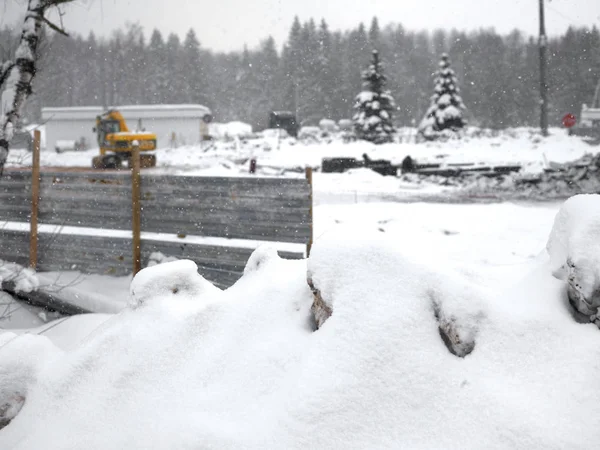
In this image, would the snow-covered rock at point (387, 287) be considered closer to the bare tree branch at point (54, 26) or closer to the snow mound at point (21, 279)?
the bare tree branch at point (54, 26)

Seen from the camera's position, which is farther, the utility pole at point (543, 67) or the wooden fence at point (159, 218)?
the utility pole at point (543, 67)

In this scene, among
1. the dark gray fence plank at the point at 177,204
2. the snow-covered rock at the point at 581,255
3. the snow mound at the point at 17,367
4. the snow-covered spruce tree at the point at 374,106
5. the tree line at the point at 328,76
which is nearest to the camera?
the snow-covered rock at the point at 581,255

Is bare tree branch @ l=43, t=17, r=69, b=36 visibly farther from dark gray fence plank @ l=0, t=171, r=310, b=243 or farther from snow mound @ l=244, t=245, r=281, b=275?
snow mound @ l=244, t=245, r=281, b=275

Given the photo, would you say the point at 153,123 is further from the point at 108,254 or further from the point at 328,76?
the point at 108,254

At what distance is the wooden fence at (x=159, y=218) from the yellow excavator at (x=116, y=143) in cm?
1720

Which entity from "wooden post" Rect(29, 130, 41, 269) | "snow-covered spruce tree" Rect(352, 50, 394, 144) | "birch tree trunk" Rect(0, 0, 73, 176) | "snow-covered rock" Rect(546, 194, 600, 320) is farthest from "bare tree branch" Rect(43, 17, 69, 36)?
"snow-covered spruce tree" Rect(352, 50, 394, 144)

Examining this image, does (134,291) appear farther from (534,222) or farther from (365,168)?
(365,168)

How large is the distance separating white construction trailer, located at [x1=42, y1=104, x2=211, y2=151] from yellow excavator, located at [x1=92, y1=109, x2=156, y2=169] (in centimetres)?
1665

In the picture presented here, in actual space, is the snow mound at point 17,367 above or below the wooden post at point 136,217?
below

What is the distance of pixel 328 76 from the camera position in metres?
60.6

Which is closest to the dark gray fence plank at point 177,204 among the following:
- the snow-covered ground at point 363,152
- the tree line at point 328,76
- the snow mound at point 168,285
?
the snow mound at point 168,285

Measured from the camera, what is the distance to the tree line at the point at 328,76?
56500 mm

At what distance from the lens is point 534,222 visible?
10.5 metres

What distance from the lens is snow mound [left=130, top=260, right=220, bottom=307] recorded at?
2.83 m
